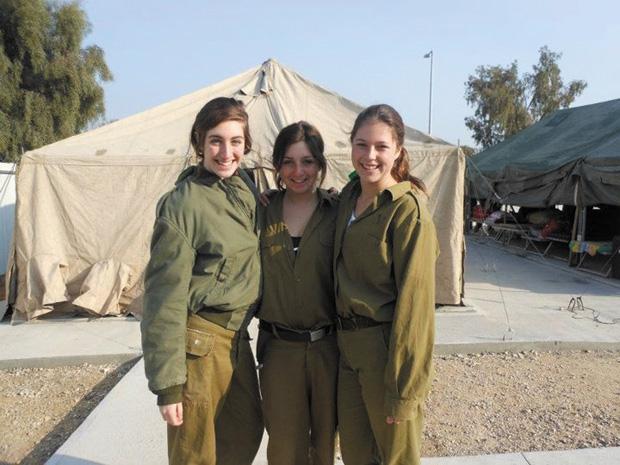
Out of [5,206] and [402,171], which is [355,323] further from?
[5,206]

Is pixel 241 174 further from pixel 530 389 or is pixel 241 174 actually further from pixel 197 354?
pixel 530 389

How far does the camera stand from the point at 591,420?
3533 mm

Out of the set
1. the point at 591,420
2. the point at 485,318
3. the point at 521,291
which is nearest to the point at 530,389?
the point at 591,420

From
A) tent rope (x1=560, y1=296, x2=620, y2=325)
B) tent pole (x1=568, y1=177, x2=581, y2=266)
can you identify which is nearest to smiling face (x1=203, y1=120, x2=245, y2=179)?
tent rope (x1=560, y1=296, x2=620, y2=325)

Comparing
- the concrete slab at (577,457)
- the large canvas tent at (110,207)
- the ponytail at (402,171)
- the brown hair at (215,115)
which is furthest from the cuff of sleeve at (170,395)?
the large canvas tent at (110,207)

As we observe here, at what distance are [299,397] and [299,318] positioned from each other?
0.33 m

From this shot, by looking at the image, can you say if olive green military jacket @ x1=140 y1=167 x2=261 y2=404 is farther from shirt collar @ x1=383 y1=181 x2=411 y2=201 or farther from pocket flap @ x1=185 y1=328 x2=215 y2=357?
shirt collar @ x1=383 y1=181 x2=411 y2=201

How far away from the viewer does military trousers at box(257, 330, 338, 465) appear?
2064mm

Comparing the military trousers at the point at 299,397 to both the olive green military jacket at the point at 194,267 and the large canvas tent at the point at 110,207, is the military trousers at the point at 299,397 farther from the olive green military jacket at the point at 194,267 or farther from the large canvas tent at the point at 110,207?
the large canvas tent at the point at 110,207

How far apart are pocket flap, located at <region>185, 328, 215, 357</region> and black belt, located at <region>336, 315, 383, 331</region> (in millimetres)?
504

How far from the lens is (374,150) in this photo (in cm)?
194

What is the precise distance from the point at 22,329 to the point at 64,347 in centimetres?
104

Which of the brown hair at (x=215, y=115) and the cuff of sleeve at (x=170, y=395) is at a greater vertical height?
the brown hair at (x=215, y=115)

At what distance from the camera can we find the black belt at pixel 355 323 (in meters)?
1.92
